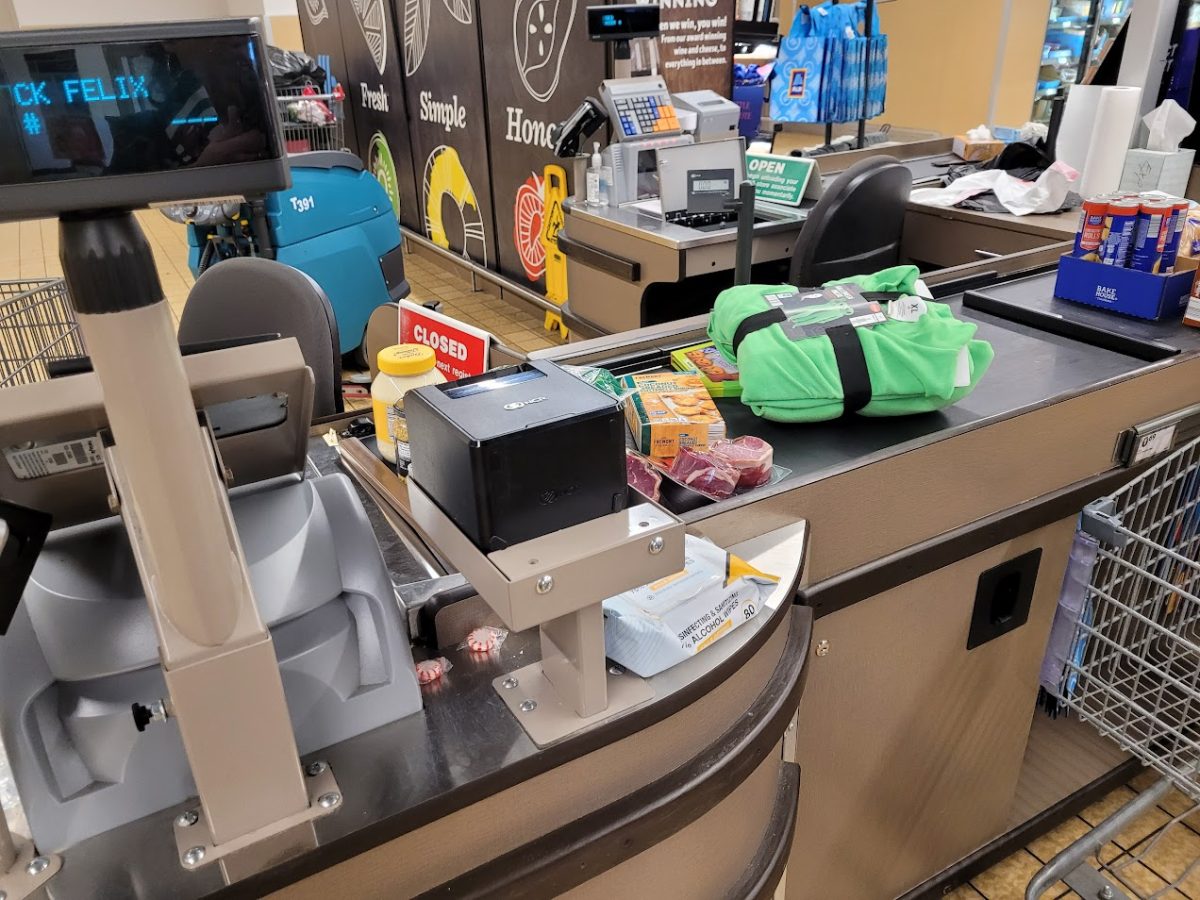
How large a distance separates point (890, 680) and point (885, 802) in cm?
28

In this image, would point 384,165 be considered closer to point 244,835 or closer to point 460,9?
point 460,9

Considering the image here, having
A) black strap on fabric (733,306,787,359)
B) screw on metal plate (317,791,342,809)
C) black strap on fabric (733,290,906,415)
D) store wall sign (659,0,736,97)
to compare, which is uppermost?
store wall sign (659,0,736,97)

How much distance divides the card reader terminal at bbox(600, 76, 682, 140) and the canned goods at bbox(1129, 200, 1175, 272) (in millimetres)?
2244

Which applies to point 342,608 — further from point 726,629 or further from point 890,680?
point 890,680

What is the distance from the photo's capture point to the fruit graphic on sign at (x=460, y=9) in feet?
18.0

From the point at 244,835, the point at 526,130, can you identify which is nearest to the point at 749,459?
the point at 244,835

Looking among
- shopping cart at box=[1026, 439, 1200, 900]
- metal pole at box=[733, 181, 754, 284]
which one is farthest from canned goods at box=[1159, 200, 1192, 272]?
metal pole at box=[733, 181, 754, 284]

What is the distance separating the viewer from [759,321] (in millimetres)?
A: 1504

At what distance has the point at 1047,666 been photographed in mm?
1844

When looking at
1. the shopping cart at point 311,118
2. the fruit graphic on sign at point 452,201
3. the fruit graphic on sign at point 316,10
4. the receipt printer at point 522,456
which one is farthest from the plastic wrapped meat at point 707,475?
the fruit graphic on sign at point 316,10

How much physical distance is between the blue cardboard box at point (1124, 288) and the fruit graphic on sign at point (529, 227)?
12.2 feet

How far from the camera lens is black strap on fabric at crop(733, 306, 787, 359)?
1.50 m

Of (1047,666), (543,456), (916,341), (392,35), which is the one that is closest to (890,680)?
(1047,666)

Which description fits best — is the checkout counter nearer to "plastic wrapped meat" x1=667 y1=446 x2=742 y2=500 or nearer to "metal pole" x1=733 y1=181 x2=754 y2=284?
"metal pole" x1=733 y1=181 x2=754 y2=284
